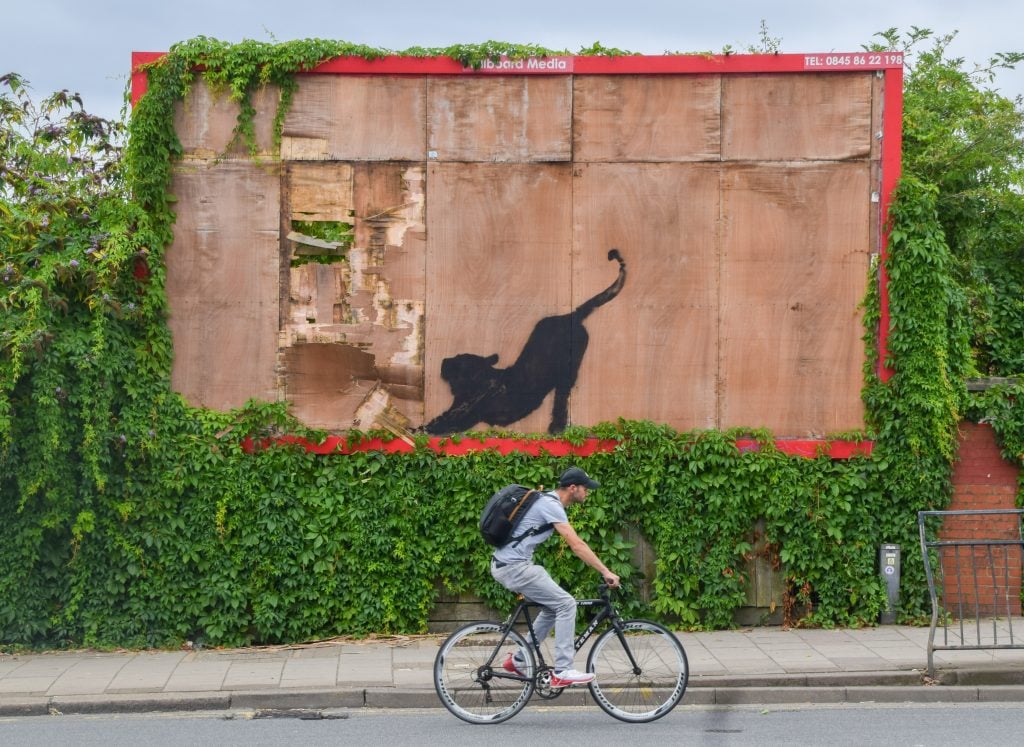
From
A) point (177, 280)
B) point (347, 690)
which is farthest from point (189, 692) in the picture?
point (177, 280)

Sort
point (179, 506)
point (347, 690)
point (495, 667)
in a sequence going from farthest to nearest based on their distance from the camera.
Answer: point (179, 506), point (347, 690), point (495, 667)

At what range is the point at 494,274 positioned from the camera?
1126cm

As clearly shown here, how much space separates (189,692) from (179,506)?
2.28 meters

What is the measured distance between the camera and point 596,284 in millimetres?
11266

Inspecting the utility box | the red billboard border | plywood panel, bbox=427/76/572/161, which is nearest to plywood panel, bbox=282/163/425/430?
plywood panel, bbox=427/76/572/161

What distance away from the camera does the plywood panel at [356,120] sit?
1119 cm

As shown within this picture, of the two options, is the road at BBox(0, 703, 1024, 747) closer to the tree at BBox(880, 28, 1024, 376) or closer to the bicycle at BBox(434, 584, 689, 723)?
the bicycle at BBox(434, 584, 689, 723)

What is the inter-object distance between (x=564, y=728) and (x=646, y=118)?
5.99m

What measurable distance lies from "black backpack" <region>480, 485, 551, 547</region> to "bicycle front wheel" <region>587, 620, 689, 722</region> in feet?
3.13

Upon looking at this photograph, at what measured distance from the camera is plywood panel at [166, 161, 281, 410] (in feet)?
36.4

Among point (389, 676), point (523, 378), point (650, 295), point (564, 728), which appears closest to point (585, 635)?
point (564, 728)

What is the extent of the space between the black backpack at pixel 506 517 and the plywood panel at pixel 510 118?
4339 mm

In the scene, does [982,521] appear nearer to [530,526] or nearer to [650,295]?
[650,295]

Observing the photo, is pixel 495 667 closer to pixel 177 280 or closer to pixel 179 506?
pixel 179 506
